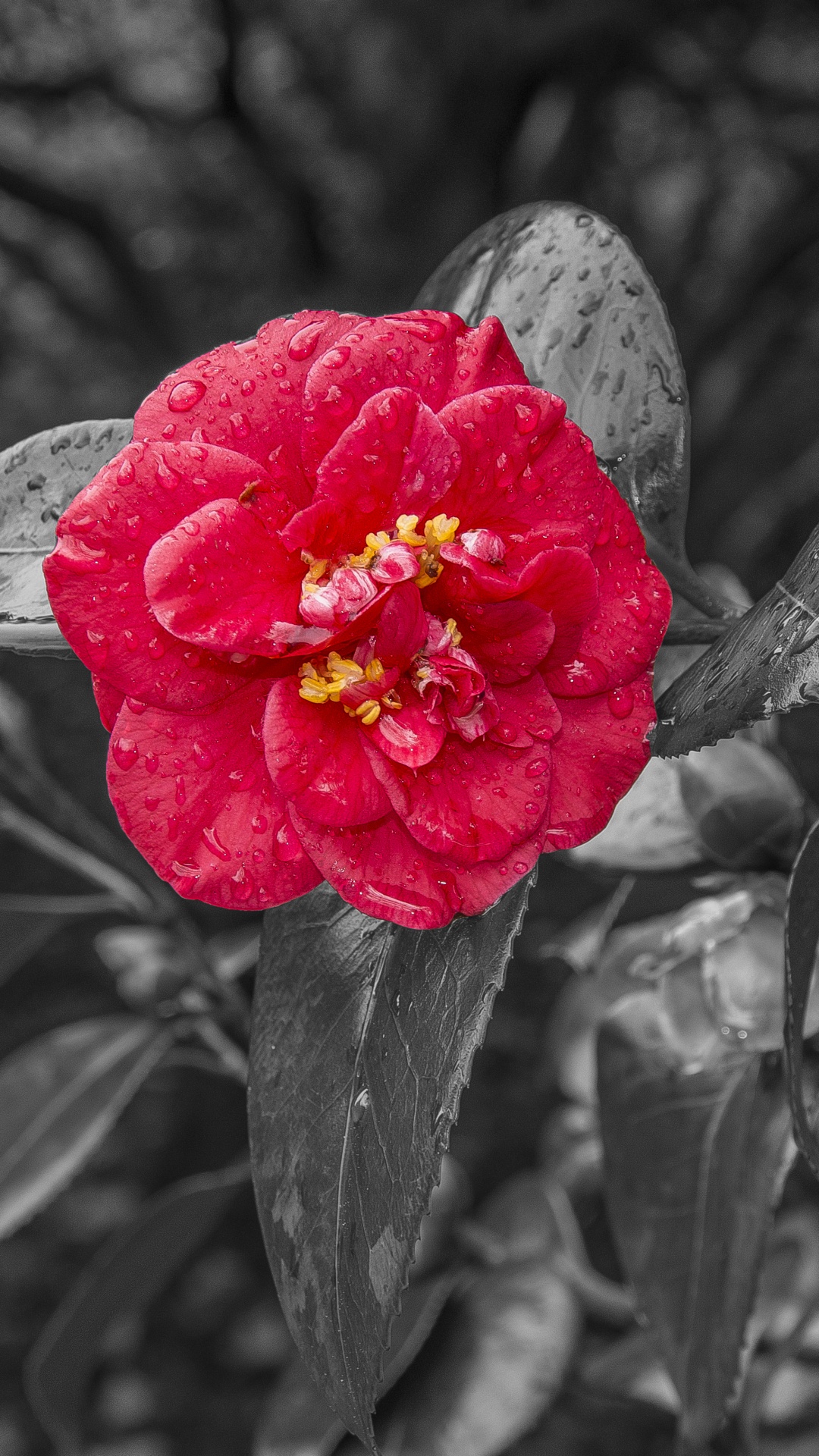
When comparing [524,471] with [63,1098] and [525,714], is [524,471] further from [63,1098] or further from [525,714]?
[63,1098]

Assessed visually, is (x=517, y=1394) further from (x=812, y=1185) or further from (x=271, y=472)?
(x=271, y=472)

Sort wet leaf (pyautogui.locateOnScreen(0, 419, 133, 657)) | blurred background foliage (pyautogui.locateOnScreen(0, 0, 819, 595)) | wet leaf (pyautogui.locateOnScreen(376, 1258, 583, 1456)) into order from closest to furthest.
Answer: wet leaf (pyautogui.locateOnScreen(0, 419, 133, 657)) < wet leaf (pyautogui.locateOnScreen(376, 1258, 583, 1456)) < blurred background foliage (pyautogui.locateOnScreen(0, 0, 819, 595))

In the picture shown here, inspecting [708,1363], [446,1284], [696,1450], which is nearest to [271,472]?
[708,1363]

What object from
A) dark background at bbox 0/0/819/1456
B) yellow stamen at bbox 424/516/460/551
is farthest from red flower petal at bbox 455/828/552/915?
dark background at bbox 0/0/819/1456

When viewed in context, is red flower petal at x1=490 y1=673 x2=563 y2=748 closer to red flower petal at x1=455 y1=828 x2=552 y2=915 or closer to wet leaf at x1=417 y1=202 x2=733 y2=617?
red flower petal at x1=455 y1=828 x2=552 y2=915

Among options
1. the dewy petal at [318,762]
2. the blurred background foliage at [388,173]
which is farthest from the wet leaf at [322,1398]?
the blurred background foliage at [388,173]

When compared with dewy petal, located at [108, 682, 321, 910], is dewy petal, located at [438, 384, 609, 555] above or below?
above

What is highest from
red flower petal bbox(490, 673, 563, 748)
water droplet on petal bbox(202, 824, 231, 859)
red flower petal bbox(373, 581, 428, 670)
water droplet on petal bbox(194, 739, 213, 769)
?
red flower petal bbox(373, 581, 428, 670)
